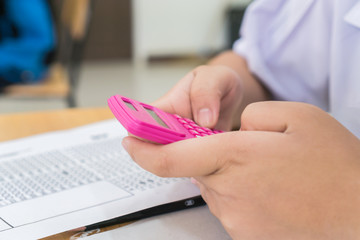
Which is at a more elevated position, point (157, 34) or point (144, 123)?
point (144, 123)

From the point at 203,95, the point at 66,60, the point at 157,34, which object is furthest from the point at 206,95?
the point at 157,34

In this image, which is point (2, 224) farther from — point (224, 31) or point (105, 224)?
point (224, 31)

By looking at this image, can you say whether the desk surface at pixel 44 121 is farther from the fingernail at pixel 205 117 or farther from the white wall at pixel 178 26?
the white wall at pixel 178 26

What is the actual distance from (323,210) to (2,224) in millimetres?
202

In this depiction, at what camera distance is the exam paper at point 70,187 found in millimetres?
261

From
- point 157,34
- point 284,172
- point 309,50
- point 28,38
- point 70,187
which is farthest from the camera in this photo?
point 157,34

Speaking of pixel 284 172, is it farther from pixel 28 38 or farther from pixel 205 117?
pixel 28 38

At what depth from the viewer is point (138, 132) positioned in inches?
8.4

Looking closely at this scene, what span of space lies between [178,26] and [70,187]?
321cm

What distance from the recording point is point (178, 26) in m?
3.39

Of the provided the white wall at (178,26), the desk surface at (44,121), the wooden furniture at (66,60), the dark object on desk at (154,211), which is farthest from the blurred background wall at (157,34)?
the dark object on desk at (154,211)

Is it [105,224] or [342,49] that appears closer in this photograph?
[105,224]

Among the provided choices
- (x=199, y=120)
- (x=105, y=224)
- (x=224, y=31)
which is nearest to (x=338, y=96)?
(x=199, y=120)

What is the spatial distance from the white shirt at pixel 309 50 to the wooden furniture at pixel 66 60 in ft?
2.16
